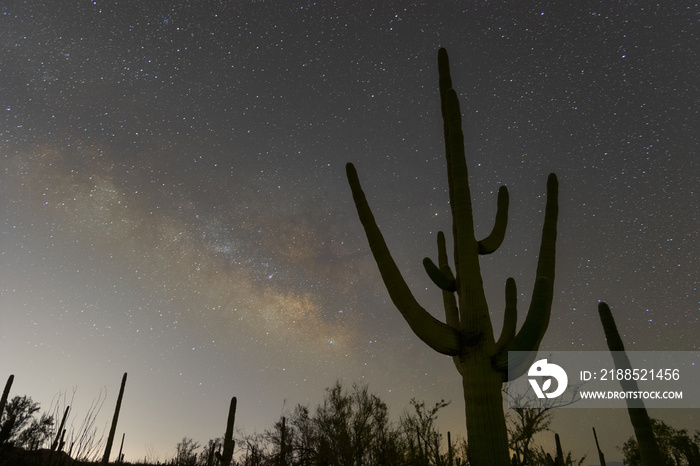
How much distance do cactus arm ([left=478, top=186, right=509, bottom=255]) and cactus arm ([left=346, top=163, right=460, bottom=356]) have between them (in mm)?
1202

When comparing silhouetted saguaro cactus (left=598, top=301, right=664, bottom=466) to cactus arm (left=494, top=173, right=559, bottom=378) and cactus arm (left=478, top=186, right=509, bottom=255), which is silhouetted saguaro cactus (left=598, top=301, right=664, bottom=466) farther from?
cactus arm (left=478, top=186, right=509, bottom=255)

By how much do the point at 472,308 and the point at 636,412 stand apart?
519 centimetres

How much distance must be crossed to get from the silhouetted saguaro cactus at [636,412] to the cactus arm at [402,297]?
5.13 meters

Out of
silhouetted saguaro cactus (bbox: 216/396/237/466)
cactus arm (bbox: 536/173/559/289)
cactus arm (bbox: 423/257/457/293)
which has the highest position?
cactus arm (bbox: 536/173/559/289)

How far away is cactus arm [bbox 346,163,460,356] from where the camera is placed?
3.96m

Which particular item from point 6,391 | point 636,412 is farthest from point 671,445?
point 6,391

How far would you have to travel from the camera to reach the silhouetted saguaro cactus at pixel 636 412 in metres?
6.66

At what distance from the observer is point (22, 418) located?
23781mm

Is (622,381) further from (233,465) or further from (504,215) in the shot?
(233,465)

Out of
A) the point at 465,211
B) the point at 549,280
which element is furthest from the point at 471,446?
the point at 465,211

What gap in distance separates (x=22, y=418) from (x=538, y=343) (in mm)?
30292

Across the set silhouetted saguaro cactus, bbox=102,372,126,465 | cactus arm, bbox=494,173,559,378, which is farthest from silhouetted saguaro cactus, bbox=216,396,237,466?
cactus arm, bbox=494,173,559,378

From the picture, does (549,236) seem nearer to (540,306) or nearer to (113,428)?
(540,306)

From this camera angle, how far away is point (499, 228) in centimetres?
534
